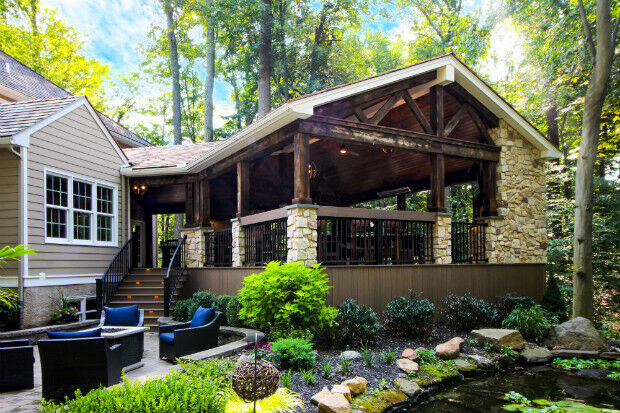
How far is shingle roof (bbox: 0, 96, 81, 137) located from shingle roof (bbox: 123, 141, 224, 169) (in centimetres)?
251

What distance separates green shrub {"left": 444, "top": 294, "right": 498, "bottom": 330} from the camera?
8352mm

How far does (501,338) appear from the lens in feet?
24.4

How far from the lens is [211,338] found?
21.5 feet

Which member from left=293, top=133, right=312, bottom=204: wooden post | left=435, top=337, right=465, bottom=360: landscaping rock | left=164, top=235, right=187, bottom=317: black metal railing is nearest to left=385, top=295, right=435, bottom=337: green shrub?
left=435, top=337, right=465, bottom=360: landscaping rock

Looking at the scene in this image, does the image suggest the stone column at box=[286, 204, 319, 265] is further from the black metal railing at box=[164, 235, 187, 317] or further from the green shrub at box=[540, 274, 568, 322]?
the green shrub at box=[540, 274, 568, 322]

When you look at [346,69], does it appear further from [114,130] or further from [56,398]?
[56,398]

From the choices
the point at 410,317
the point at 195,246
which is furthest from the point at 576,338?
the point at 195,246

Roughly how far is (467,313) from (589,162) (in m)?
4.12

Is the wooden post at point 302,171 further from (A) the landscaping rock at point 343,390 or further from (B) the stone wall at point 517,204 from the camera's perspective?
(B) the stone wall at point 517,204

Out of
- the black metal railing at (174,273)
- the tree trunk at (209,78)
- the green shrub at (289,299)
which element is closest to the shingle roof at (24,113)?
the black metal railing at (174,273)

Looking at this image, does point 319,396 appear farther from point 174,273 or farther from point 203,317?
point 174,273

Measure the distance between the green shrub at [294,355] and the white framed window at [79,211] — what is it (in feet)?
19.9

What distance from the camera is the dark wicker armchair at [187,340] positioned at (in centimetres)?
603

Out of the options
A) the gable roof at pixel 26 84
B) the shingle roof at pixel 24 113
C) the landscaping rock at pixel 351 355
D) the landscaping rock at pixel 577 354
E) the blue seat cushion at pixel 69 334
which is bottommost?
the landscaping rock at pixel 577 354
